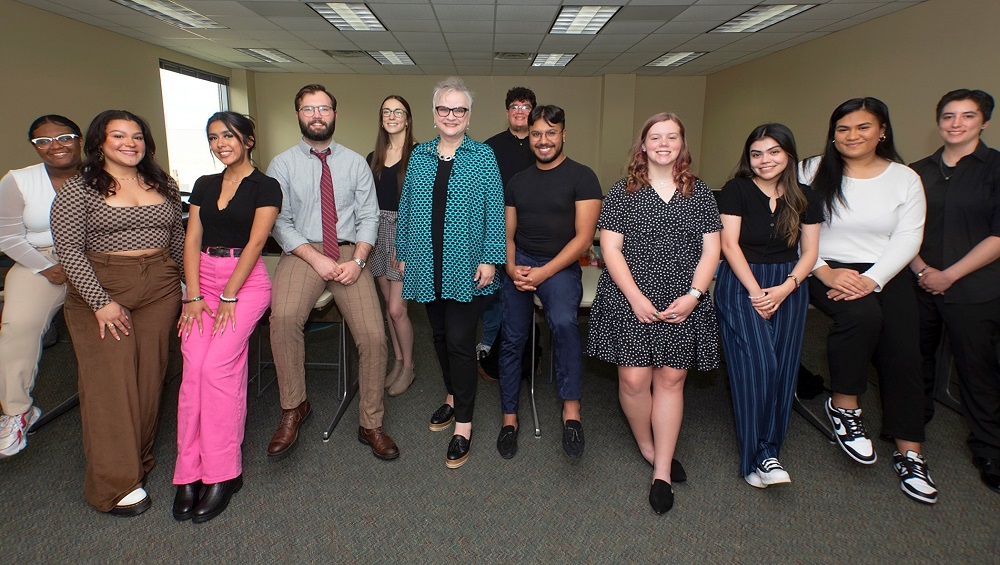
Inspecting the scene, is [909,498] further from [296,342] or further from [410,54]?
[410,54]

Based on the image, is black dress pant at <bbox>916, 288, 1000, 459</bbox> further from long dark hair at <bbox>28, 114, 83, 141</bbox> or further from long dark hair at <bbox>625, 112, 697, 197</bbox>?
long dark hair at <bbox>28, 114, 83, 141</bbox>

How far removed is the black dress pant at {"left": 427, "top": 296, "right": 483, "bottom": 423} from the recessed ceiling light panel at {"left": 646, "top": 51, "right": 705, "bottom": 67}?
310 inches

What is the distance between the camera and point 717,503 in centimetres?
209

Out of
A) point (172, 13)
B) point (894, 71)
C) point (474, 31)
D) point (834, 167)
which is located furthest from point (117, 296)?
point (894, 71)

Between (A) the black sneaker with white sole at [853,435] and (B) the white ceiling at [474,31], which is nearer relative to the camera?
(A) the black sneaker with white sole at [853,435]

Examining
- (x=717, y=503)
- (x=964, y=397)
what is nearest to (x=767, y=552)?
(x=717, y=503)

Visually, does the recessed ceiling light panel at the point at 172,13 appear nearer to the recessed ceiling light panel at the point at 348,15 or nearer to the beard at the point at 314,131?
the recessed ceiling light panel at the point at 348,15

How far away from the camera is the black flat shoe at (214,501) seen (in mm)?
1968

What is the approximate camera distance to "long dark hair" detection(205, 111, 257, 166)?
2195mm

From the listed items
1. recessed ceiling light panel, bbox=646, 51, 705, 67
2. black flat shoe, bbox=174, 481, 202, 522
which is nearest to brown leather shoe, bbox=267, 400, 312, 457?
black flat shoe, bbox=174, 481, 202, 522

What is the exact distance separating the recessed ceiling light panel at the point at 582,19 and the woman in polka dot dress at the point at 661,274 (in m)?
4.57

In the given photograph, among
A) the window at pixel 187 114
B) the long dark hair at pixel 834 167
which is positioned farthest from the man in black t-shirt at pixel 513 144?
the window at pixel 187 114

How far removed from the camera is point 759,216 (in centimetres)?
220

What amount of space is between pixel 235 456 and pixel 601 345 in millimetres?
1549
